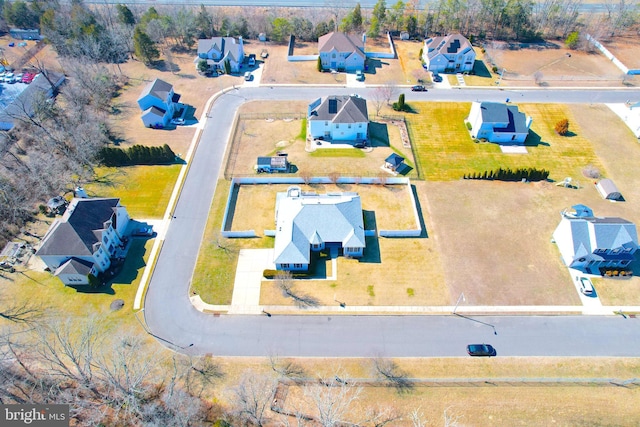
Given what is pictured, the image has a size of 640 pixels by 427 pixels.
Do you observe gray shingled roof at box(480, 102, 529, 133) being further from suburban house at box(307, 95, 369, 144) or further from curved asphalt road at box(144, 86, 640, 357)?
curved asphalt road at box(144, 86, 640, 357)

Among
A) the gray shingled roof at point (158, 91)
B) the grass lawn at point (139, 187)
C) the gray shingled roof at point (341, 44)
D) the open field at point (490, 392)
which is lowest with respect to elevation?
the open field at point (490, 392)

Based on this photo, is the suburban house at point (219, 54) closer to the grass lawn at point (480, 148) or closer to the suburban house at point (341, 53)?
the suburban house at point (341, 53)

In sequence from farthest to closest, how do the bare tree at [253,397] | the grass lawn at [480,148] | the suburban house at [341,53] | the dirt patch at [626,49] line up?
the dirt patch at [626,49] < the suburban house at [341,53] < the grass lawn at [480,148] < the bare tree at [253,397]

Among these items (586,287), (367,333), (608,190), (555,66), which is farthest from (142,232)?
(555,66)

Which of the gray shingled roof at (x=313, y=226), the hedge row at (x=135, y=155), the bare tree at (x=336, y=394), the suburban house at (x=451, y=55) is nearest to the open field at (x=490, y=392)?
the bare tree at (x=336, y=394)

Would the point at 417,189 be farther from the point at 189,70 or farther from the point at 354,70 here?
the point at 189,70

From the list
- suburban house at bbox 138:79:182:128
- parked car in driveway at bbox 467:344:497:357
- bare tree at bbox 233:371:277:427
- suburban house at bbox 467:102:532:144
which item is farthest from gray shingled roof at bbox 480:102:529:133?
suburban house at bbox 138:79:182:128

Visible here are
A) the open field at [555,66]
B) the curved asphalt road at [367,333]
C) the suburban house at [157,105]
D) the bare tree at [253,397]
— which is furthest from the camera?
the open field at [555,66]
